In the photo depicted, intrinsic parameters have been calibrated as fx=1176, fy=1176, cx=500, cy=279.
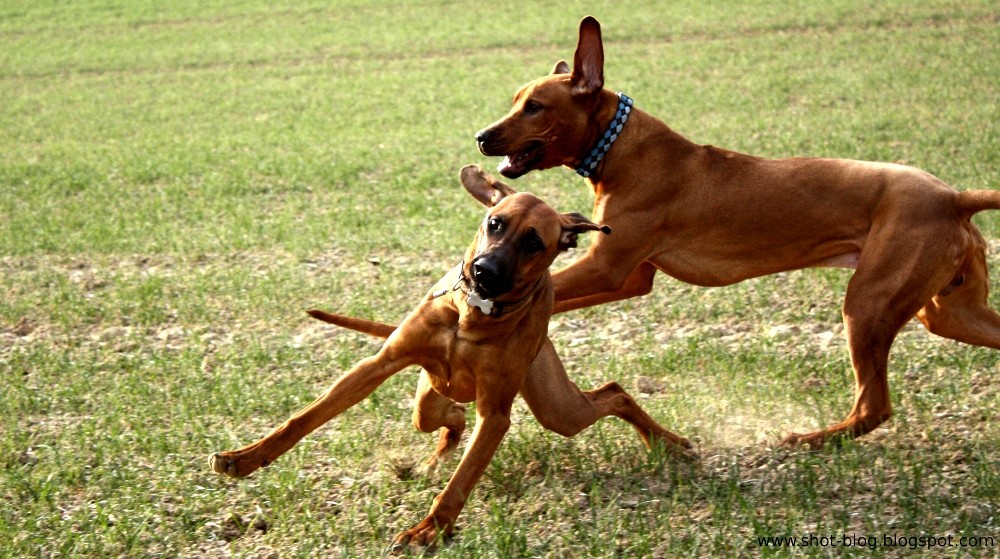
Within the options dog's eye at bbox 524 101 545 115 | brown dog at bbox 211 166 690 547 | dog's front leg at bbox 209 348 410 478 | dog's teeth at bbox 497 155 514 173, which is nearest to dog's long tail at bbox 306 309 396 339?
brown dog at bbox 211 166 690 547

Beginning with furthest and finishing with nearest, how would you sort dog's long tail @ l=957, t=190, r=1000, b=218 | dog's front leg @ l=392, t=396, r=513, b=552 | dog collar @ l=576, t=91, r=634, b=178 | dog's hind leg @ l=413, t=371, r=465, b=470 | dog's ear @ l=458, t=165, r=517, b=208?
dog collar @ l=576, t=91, r=634, b=178
dog's long tail @ l=957, t=190, r=1000, b=218
dog's hind leg @ l=413, t=371, r=465, b=470
dog's ear @ l=458, t=165, r=517, b=208
dog's front leg @ l=392, t=396, r=513, b=552

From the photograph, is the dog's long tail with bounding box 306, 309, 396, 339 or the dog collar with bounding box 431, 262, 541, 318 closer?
the dog collar with bounding box 431, 262, 541, 318

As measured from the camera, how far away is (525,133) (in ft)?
18.5

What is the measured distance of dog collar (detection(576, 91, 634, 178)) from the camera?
5723 millimetres

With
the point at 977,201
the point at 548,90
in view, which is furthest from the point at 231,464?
the point at 977,201

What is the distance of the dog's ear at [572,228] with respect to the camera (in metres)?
4.54

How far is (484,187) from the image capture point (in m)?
5.05

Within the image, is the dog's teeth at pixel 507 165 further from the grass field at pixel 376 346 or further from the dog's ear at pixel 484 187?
the grass field at pixel 376 346

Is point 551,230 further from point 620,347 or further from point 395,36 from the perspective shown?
point 395,36

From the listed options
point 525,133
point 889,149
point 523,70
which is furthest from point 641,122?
point 523,70

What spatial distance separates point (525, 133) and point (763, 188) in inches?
47.6

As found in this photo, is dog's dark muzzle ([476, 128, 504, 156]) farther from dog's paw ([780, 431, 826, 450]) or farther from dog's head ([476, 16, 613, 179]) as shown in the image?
dog's paw ([780, 431, 826, 450])

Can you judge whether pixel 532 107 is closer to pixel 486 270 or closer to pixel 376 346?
pixel 486 270

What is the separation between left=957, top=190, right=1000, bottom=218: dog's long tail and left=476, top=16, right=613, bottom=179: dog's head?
5.65ft
